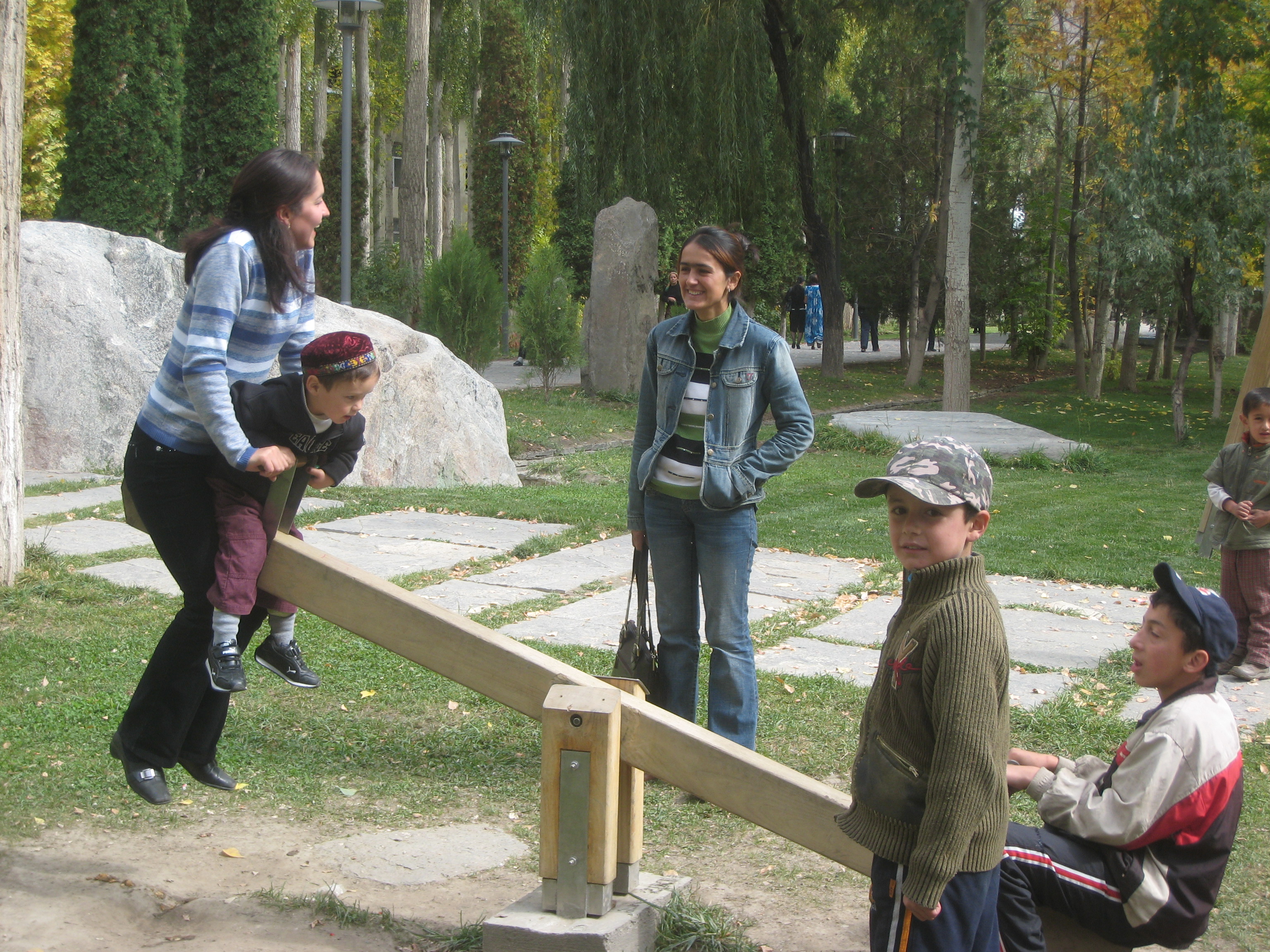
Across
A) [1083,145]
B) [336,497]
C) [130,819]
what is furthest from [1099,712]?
[1083,145]

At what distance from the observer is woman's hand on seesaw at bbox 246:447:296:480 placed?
283 cm

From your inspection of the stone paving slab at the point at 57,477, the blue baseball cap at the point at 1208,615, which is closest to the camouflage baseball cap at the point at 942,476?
the blue baseball cap at the point at 1208,615

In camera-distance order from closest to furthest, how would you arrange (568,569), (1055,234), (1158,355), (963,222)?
(568,569)
(963,222)
(1055,234)
(1158,355)

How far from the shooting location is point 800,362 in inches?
1069

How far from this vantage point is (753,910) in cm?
332

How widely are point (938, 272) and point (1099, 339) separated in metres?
3.97

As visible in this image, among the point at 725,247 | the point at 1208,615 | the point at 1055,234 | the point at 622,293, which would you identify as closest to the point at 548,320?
the point at 622,293

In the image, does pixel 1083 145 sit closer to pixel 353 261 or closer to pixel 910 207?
pixel 910 207

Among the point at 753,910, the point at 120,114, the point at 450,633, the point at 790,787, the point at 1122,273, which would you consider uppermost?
the point at 120,114

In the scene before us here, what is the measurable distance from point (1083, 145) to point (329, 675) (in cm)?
2154

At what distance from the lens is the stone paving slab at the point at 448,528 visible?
7734 mm

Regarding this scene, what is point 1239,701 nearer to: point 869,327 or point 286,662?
point 286,662

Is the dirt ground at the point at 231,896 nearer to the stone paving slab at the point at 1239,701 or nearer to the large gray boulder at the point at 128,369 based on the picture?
the stone paving slab at the point at 1239,701

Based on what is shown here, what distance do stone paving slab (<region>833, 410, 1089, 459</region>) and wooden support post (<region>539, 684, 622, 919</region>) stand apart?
422 inches
